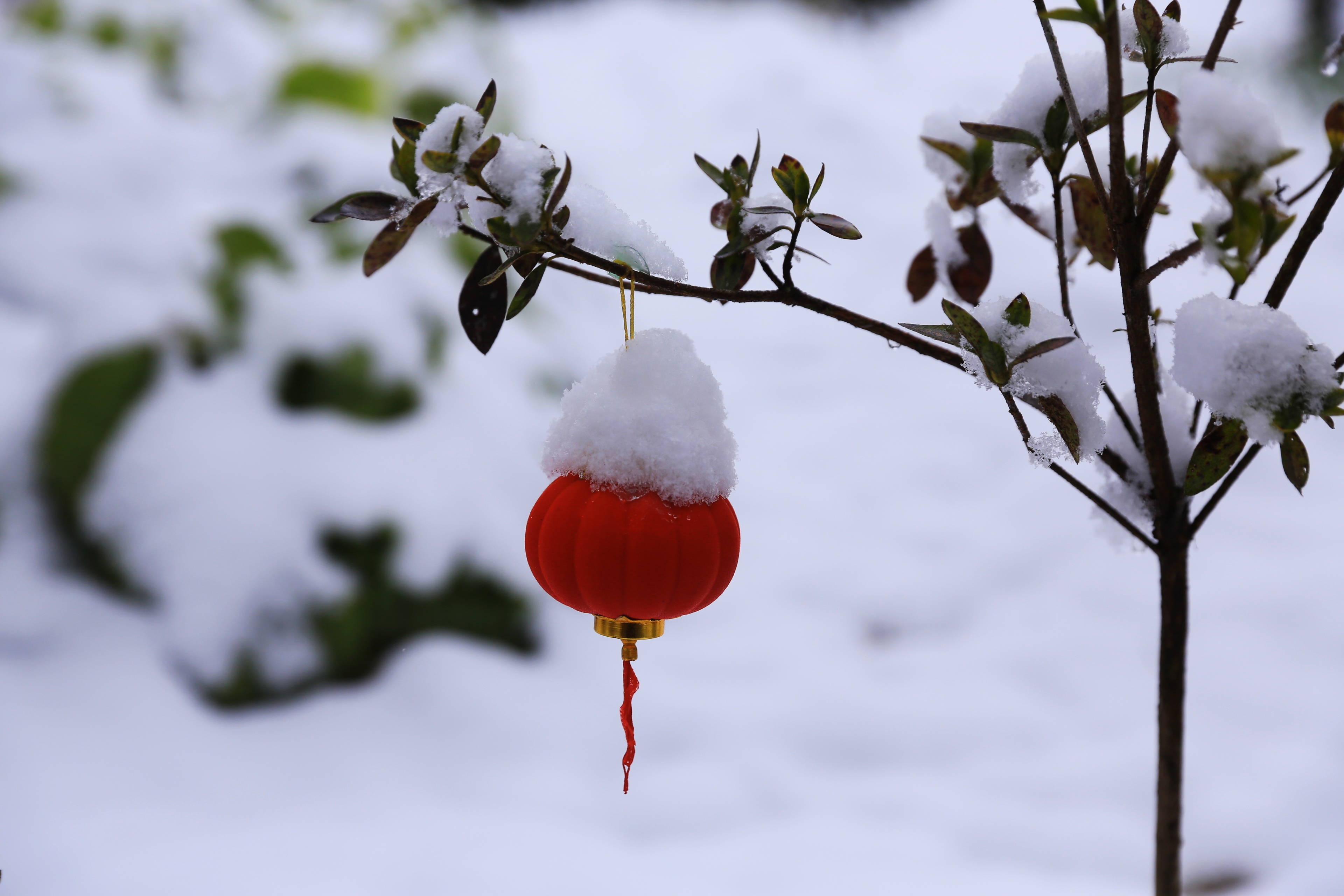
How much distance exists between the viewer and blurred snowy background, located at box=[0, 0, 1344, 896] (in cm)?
128

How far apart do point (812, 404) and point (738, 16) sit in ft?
8.55

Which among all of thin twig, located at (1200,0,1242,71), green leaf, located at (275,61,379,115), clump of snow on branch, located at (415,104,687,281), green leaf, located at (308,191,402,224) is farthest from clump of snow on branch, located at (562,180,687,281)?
green leaf, located at (275,61,379,115)

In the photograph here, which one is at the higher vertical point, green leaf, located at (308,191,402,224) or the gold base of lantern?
green leaf, located at (308,191,402,224)

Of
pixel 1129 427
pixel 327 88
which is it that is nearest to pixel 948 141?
pixel 1129 427

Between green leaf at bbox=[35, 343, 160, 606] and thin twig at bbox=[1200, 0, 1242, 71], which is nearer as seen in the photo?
thin twig at bbox=[1200, 0, 1242, 71]

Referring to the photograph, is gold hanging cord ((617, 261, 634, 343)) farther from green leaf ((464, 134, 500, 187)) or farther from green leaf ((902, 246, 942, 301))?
green leaf ((902, 246, 942, 301))

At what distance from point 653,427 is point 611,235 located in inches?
4.9

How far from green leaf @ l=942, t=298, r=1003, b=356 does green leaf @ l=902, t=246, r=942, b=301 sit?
0.72ft

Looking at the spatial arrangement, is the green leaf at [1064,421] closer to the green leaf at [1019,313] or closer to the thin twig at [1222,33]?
the green leaf at [1019,313]

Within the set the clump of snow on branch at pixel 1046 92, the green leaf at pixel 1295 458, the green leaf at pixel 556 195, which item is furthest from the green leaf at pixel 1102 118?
the green leaf at pixel 556 195

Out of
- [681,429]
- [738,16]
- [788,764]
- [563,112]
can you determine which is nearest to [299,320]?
[788,764]

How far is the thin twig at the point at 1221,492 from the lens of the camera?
0.58m

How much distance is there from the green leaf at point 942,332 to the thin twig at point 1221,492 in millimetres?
190

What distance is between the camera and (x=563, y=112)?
390 cm
